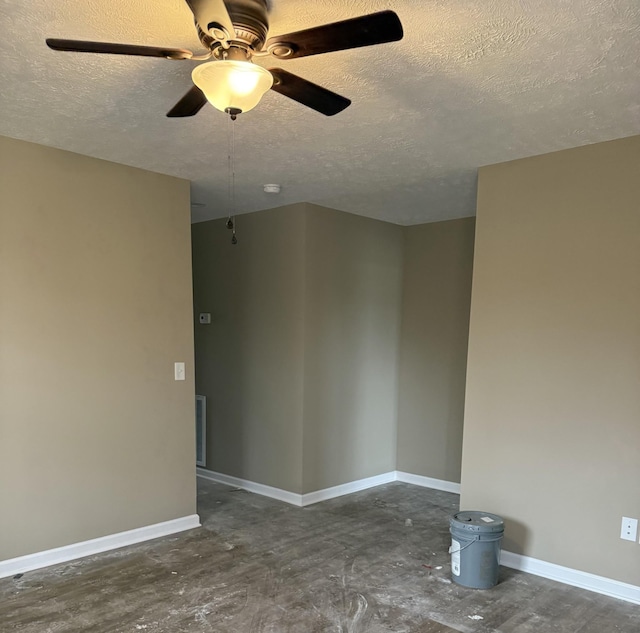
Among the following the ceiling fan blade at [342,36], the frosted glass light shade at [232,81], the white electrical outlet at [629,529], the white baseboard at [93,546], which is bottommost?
the white baseboard at [93,546]

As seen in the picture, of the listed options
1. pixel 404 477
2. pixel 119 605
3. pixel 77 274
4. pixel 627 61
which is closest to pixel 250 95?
pixel 627 61

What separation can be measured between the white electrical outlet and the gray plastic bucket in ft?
1.97

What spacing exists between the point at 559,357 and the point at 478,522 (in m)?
1.03

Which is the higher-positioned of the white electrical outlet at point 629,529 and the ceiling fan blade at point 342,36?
the ceiling fan blade at point 342,36

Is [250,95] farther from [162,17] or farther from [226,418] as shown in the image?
[226,418]

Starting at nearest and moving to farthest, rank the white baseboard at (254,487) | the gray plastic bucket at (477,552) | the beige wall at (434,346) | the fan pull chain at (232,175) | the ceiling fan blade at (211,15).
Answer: the ceiling fan blade at (211,15), the fan pull chain at (232,175), the gray plastic bucket at (477,552), the white baseboard at (254,487), the beige wall at (434,346)

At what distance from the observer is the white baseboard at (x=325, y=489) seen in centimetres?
430

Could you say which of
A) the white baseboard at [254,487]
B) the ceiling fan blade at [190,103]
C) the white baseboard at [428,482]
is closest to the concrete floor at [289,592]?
the white baseboard at [254,487]

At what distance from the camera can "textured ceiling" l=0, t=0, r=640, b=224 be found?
171cm

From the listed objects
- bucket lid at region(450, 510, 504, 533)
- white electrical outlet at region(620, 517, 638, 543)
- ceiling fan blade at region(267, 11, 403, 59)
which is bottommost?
bucket lid at region(450, 510, 504, 533)

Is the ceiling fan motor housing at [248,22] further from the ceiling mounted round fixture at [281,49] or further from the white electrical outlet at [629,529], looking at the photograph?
the white electrical outlet at [629,529]

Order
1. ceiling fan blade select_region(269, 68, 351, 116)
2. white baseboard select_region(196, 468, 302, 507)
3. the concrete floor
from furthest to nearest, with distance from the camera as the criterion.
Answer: white baseboard select_region(196, 468, 302, 507)
the concrete floor
ceiling fan blade select_region(269, 68, 351, 116)

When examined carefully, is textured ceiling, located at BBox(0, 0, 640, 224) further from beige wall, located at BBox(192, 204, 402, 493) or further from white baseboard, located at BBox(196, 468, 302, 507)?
white baseboard, located at BBox(196, 468, 302, 507)

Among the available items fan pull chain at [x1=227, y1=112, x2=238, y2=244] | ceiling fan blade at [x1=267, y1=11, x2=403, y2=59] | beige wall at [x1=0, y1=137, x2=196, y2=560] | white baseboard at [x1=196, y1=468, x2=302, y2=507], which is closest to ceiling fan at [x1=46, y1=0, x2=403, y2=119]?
ceiling fan blade at [x1=267, y1=11, x2=403, y2=59]
